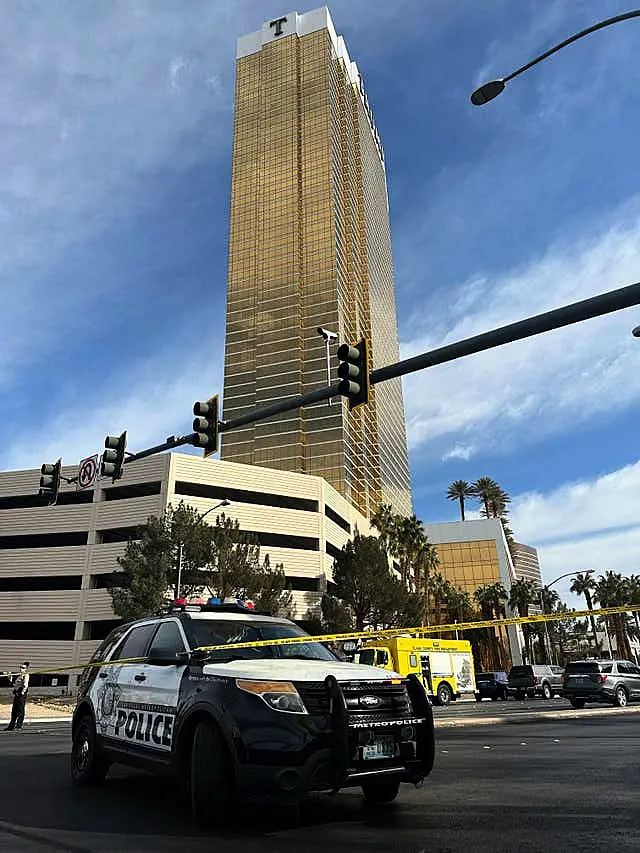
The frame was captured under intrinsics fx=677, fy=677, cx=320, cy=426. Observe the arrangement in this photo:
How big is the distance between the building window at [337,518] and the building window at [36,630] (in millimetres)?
23337

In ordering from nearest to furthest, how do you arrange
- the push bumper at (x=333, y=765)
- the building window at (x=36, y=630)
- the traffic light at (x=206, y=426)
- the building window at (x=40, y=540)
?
the push bumper at (x=333, y=765), the traffic light at (x=206, y=426), the building window at (x=36, y=630), the building window at (x=40, y=540)

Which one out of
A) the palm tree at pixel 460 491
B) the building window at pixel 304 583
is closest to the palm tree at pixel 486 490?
the palm tree at pixel 460 491

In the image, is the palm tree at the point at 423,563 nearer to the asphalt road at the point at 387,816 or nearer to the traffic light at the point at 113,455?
the traffic light at the point at 113,455

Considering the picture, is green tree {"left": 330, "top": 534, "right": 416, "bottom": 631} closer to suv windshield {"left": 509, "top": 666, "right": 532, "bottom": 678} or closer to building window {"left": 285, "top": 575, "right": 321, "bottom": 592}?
building window {"left": 285, "top": 575, "right": 321, "bottom": 592}

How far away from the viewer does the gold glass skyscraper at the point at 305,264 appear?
294ft

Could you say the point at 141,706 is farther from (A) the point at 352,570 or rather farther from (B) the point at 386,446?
(B) the point at 386,446

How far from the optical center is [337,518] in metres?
66.1

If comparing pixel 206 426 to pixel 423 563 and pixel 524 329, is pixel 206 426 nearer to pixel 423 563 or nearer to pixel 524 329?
pixel 524 329

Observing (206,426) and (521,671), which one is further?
(521,671)

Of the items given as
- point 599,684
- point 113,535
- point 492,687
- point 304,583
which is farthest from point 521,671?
point 113,535

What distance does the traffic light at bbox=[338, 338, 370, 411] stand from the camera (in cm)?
1070

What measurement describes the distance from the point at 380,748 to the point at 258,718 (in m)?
1.02

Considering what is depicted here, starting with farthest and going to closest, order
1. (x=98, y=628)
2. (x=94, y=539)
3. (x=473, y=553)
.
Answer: (x=473, y=553) → (x=94, y=539) → (x=98, y=628)

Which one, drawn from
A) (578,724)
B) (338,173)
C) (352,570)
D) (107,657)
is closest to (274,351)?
(338,173)
